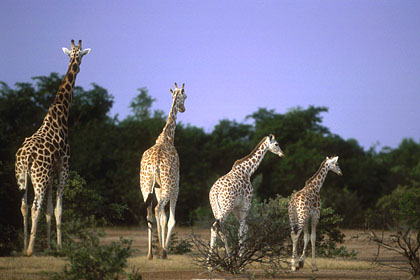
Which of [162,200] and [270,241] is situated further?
[162,200]

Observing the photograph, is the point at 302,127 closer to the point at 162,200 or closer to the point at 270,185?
the point at 270,185

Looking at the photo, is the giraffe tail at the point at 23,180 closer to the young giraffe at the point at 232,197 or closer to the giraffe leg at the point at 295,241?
the young giraffe at the point at 232,197

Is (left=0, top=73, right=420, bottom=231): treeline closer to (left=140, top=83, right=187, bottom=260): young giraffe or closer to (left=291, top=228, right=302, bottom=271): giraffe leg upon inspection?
(left=140, top=83, right=187, bottom=260): young giraffe

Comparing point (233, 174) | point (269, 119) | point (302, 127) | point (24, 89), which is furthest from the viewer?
point (269, 119)

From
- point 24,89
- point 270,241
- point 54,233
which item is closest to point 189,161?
point 24,89

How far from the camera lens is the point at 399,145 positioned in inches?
2948

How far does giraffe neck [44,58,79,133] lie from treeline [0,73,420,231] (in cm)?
600

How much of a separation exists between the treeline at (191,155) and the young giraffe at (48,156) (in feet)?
20.0

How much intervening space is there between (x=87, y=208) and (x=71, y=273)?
793cm

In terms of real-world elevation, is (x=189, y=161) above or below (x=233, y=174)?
above

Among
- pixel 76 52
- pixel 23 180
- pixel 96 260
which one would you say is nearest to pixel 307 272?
pixel 96 260

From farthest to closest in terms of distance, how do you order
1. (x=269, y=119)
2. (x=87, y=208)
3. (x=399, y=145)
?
(x=399, y=145), (x=269, y=119), (x=87, y=208)

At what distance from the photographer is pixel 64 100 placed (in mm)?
13523

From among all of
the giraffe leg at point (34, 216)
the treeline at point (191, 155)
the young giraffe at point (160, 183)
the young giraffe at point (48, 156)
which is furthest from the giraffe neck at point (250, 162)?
the treeline at point (191, 155)
